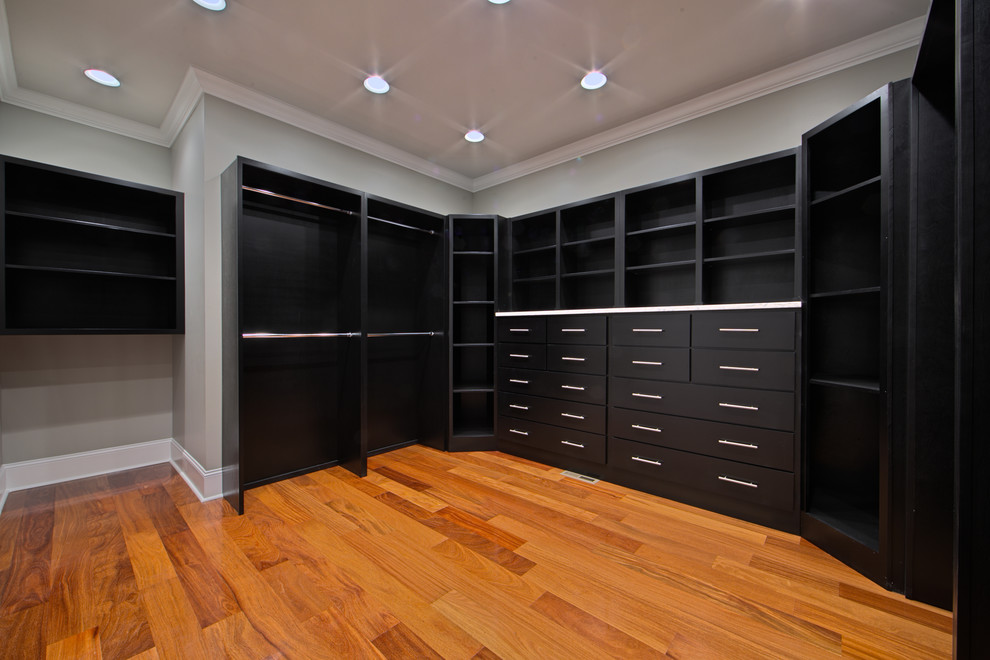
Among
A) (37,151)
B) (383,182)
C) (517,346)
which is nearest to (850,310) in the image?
(517,346)

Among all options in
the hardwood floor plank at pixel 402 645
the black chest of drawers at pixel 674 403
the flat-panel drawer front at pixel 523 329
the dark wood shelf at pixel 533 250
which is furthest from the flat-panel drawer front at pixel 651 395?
the hardwood floor plank at pixel 402 645

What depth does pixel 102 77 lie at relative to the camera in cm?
217

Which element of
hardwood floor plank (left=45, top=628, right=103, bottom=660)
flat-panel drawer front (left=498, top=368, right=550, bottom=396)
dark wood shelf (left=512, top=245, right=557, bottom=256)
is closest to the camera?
hardwood floor plank (left=45, top=628, right=103, bottom=660)

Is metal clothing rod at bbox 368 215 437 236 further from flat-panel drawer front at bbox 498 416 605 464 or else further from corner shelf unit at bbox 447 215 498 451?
flat-panel drawer front at bbox 498 416 605 464

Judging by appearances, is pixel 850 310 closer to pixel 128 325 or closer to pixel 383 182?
pixel 383 182

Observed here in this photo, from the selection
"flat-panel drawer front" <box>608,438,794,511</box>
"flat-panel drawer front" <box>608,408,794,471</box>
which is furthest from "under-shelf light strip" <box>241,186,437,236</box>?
"flat-panel drawer front" <box>608,438,794,511</box>

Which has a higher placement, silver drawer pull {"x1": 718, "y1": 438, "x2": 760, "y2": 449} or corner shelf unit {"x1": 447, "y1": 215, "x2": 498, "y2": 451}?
corner shelf unit {"x1": 447, "y1": 215, "x2": 498, "y2": 451}

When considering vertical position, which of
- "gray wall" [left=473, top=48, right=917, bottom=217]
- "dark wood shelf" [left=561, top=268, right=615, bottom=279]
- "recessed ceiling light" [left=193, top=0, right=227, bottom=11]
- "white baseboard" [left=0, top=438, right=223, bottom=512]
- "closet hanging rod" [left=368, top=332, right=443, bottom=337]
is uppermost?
"recessed ceiling light" [left=193, top=0, right=227, bottom=11]

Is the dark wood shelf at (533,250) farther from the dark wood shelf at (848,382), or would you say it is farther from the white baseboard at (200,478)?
the white baseboard at (200,478)

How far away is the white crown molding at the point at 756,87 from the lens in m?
1.88

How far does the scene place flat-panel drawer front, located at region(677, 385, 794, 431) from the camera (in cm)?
181

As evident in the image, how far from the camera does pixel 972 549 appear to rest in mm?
714

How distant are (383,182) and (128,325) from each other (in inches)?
75.9

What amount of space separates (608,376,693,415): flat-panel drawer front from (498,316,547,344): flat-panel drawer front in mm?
586
